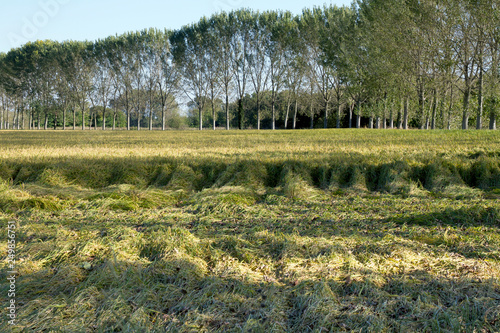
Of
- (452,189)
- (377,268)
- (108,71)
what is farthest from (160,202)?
(108,71)

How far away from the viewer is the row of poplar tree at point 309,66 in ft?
67.5

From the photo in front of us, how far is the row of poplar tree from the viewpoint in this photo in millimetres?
20562

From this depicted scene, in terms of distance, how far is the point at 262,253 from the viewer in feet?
10.3

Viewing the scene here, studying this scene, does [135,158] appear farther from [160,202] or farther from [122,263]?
[122,263]

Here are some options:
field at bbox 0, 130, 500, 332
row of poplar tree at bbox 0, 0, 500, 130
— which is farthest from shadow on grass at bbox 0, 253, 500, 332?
row of poplar tree at bbox 0, 0, 500, 130

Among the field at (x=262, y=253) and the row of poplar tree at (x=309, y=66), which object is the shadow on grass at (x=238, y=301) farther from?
the row of poplar tree at (x=309, y=66)

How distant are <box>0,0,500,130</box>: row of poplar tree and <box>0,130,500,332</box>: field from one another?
18.1 meters

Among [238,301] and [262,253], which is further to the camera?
[262,253]

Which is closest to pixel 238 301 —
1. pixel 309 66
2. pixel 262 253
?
pixel 262 253

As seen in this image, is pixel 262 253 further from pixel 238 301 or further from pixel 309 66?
pixel 309 66

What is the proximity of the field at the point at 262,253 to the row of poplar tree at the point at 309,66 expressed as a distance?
18.1m

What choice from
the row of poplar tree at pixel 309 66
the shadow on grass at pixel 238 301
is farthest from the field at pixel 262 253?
the row of poplar tree at pixel 309 66

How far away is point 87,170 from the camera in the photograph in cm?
641

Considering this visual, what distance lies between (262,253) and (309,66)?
3780cm
